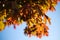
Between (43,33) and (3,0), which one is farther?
(43,33)

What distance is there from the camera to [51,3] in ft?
11.9

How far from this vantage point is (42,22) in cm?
354

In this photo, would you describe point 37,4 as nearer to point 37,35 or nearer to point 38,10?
point 38,10

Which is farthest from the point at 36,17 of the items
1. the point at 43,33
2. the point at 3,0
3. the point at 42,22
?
the point at 3,0

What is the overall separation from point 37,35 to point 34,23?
0.34 meters

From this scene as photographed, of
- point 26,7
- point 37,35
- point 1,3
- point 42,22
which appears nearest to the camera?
point 26,7

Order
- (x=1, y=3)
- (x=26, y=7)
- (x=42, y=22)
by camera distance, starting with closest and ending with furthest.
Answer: (x=26, y=7) → (x=1, y=3) → (x=42, y=22)

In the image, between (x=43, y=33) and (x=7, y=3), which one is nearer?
(x=7, y=3)

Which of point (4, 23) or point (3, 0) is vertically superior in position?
point (3, 0)

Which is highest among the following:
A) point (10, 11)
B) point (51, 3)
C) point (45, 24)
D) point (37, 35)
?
point (51, 3)

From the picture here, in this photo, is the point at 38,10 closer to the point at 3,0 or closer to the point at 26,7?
the point at 26,7

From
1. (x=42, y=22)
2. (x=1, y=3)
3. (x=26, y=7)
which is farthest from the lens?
(x=42, y=22)

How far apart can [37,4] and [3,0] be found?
665mm

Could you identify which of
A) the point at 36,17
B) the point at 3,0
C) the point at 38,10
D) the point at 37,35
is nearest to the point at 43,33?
the point at 37,35
